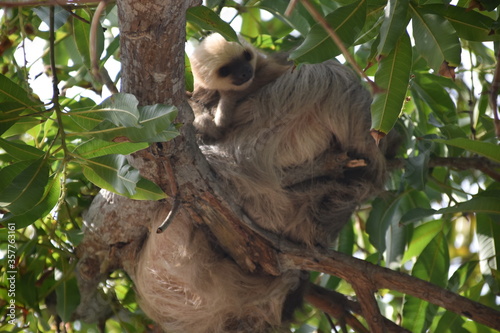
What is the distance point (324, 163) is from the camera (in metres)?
3.50

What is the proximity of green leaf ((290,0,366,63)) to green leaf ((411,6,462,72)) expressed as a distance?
205mm

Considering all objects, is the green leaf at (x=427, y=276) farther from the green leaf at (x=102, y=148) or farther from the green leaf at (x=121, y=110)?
the green leaf at (x=121, y=110)

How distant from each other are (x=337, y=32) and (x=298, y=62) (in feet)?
0.60

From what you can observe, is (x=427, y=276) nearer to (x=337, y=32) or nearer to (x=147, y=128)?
(x=337, y=32)

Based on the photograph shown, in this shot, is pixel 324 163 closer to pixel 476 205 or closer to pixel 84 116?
pixel 476 205

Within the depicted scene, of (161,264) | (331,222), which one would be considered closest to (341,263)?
(331,222)

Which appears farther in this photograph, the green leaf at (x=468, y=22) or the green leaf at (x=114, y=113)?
the green leaf at (x=468, y=22)

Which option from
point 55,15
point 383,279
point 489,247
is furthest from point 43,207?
point 489,247

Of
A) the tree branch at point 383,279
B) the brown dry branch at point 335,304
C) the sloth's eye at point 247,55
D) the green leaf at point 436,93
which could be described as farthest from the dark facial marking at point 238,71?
the brown dry branch at point 335,304

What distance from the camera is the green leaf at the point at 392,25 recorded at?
2150 millimetres

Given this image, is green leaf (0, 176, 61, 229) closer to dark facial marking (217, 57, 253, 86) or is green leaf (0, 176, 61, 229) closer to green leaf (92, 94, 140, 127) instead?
green leaf (92, 94, 140, 127)

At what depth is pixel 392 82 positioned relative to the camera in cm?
232

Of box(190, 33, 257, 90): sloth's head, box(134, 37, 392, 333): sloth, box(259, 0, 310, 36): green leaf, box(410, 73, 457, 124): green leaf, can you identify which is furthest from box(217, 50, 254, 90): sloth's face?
box(410, 73, 457, 124): green leaf

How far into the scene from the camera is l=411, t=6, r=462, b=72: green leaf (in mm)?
2236
